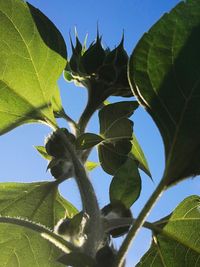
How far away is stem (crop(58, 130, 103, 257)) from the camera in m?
1.47

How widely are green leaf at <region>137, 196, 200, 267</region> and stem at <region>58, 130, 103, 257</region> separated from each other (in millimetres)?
377

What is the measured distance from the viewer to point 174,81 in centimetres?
148

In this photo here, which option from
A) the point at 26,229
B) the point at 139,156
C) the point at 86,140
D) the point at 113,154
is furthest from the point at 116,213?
the point at 26,229

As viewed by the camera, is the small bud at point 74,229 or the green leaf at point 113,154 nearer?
the small bud at point 74,229

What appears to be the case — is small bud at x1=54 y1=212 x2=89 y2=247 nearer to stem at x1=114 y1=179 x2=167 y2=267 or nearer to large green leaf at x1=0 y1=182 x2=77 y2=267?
stem at x1=114 y1=179 x2=167 y2=267

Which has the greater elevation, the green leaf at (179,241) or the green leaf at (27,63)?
the green leaf at (27,63)

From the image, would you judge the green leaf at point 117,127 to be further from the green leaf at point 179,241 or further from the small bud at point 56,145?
the green leaf at point 179,241

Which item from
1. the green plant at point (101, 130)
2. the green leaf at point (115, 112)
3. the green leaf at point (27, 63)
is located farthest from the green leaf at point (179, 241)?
the green leaf at point (27, 63)

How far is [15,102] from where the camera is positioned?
1911 millimetres

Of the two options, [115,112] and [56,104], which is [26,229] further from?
[115,112]

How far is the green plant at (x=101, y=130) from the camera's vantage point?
1456 millimetres

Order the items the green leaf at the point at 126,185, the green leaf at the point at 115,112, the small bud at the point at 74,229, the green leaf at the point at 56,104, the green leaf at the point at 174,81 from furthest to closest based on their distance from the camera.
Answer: the green leaf at the point at 56,104 < the green leaf at the point at 115,112 < the green leaf at the point at 126,185 < the small bud at the point at 74,229 < the green leaf at the point at 174,81

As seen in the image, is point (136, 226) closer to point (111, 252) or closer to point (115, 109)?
point (111, 252)

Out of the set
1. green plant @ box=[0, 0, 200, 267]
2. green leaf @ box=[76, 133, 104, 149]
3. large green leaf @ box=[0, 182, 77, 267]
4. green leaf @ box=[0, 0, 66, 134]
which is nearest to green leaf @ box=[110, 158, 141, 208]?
green plant @ box=[0, 0, 200, 267]
